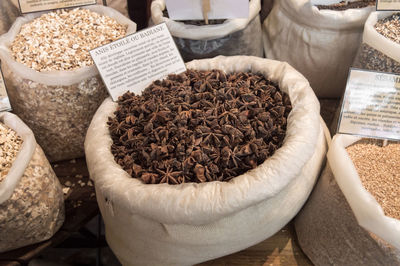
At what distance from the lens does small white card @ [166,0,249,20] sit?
1265 millimetres

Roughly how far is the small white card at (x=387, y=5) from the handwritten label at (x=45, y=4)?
3.54 ft

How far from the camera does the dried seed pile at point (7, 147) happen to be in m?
0.99

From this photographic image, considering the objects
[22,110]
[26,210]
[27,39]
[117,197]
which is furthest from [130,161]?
[27,39]

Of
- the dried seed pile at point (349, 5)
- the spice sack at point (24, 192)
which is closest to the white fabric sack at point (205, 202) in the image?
the spice sack at point (24, 192)

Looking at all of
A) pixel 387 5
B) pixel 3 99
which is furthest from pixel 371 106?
pixel 3 99

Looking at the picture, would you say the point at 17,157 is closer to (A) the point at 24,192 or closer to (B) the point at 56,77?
(A) the point at 24,192

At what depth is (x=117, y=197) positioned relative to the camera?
34.7 inches

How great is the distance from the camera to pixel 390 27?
1.22m

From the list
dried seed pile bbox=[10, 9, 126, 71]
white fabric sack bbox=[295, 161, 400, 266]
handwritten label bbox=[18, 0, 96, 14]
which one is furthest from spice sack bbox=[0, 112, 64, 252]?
white fabric sack bbox=[295, 161, 400, 266]

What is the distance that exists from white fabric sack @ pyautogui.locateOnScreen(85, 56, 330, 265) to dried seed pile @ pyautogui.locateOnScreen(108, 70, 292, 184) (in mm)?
48

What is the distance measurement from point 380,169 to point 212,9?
0.78m

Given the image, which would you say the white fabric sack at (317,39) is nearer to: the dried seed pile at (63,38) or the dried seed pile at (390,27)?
the dried seed pile at (390,27)

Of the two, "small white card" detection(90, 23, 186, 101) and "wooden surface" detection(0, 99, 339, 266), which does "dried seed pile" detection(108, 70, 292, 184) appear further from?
"wooden surface" detection(0, 99, 339, 266)

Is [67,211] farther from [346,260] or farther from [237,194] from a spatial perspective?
[346,260]
